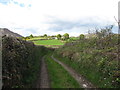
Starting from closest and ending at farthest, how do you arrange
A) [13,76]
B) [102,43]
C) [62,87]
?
1. [13,76]
2. [62,87]
3. [102,43]

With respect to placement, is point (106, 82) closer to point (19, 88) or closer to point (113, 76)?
point (113, 76)

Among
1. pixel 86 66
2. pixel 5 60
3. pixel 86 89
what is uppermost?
pixel 5 60

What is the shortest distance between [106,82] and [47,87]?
5.33 metres

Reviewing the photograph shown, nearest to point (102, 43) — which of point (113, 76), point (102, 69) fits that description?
point (102, 69)

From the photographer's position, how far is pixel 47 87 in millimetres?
12461

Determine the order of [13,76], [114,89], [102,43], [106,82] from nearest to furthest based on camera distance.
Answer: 1. [13,76]
2. [114,89]
3. [106,82]
4. [102,43]

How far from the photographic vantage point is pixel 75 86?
41.6 ft

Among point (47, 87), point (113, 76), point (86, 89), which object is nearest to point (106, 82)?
point (113, 76)

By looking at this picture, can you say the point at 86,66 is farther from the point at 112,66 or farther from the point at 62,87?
the point at 62,87

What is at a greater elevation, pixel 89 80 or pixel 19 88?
pixel 19 88

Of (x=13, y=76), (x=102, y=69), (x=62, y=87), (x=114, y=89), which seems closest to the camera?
(x=13, y=76)

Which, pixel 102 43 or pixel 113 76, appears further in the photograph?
pixel 102 43

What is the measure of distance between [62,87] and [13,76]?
17.6 feet

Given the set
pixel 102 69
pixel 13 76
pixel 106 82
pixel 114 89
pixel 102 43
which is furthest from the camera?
pixel 102 43
